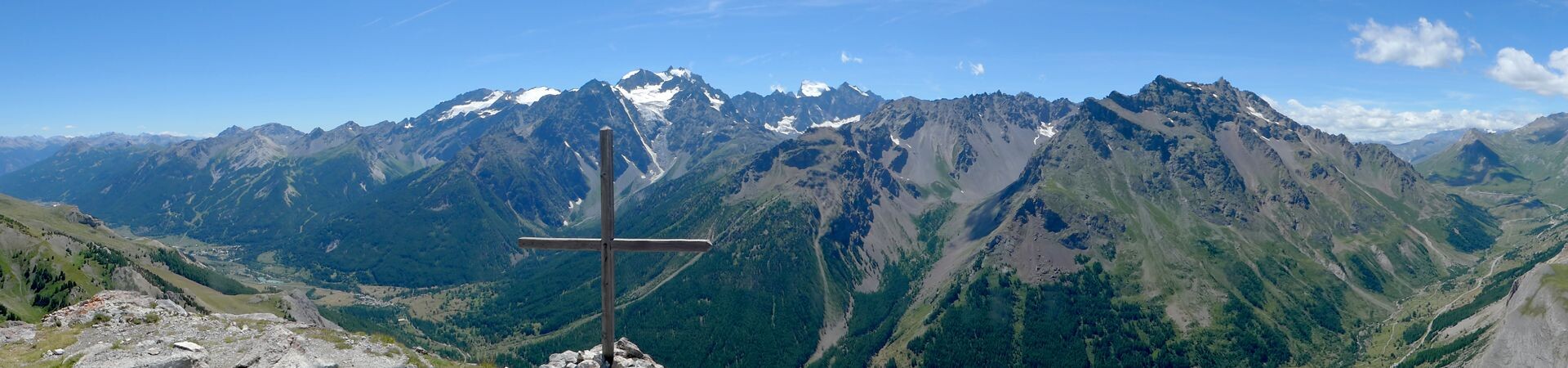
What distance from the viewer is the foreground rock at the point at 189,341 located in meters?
31.6

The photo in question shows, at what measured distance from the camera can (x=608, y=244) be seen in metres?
24.6

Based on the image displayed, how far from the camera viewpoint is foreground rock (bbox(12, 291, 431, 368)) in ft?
104

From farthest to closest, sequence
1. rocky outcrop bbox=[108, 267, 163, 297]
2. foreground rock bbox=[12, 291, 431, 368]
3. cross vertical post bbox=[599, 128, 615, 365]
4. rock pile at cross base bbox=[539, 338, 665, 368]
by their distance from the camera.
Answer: rocky outcrop bbox=[108, 267, 163, 297]
foreground rock bbox=[12, 291, 431, 368]
rock pile at cross base bbox=[539, 338, 665, 368]
cross vertical post bbox=[599, 128, 615, 365]

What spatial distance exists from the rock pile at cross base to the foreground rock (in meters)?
10.4

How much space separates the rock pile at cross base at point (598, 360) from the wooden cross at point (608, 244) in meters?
0.64

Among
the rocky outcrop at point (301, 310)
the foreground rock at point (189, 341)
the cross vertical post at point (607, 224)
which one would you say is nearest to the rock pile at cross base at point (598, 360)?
the cross vertical post at point (607, 224)

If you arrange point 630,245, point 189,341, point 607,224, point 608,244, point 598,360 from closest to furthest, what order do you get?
1. point 607,224
2. point 608,244
3. point 630,245
4. point 598,360
5. point 189,341

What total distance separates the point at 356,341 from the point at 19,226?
167 metres

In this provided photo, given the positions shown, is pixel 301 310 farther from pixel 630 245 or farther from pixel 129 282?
pixel 630 245

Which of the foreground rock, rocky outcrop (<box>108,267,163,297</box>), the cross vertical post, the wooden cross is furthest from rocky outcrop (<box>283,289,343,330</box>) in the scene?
the cross vertical post

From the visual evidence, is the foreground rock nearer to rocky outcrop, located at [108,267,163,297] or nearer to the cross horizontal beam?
the cross horizontal beam

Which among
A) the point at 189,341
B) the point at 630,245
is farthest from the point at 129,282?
the point at 630,245

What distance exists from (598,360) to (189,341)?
20.6 metres


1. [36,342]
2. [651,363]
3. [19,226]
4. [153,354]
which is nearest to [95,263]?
[19,226]
